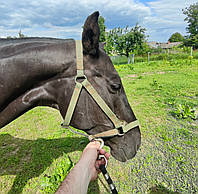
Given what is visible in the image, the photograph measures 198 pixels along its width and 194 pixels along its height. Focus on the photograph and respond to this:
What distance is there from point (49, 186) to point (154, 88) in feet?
22.4

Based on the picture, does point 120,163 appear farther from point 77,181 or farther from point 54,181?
point 77,181

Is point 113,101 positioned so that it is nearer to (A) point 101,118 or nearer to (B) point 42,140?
(A) point 101,118

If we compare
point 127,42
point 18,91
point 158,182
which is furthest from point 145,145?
point 127,42

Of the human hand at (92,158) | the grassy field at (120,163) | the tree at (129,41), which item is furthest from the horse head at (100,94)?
the tree at (129,41)

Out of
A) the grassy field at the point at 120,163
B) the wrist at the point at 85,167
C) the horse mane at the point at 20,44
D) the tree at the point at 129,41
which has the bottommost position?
the grassy field at the point at 120,163

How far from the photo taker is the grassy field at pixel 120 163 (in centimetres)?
259

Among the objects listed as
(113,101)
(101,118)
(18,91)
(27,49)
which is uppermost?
(27,49)

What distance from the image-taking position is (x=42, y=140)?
4.24m

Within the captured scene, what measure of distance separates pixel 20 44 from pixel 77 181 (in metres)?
1.42

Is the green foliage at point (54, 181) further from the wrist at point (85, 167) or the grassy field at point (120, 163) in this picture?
the wrist at point (85, 167)

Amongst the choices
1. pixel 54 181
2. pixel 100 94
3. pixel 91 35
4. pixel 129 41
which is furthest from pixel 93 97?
pixel 129 41

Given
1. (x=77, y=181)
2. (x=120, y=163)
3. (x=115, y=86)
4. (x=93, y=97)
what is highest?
(x=115, y=86)

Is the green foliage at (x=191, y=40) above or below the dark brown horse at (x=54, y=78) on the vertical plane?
above

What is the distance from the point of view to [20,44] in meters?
1.67
